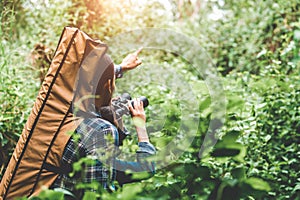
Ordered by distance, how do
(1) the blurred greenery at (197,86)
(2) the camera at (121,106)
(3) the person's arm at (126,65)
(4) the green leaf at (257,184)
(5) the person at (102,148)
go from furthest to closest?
(3) the person's arm at (126,65) → (2) the camera at (121,106) → (5) the person at (102,148) → (1) the blurred greenery at (197,86) → (4) the green leaf at (257,184)

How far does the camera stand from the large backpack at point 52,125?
6.64ft

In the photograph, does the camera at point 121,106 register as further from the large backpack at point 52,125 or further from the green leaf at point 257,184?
the green leaf at point 257,184

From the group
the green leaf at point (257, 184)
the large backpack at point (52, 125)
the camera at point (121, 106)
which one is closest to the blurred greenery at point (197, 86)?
the green leaf at point (257, 184)

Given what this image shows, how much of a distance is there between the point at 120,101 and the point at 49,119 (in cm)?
44

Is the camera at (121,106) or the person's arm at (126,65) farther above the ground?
the person's arm at (126,65)

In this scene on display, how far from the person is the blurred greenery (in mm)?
89

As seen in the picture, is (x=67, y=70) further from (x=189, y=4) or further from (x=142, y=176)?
(x=189, y=4)

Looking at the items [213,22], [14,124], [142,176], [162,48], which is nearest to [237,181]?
[142,176]

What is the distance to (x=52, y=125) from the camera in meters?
2.04

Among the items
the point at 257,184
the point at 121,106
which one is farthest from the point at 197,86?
the point at 257,184

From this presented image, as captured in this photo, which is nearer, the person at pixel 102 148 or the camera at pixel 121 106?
the person at pixel 102 148

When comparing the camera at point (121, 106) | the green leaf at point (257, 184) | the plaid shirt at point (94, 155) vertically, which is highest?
the camera at point (121, 106)

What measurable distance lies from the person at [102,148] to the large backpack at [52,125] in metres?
0.04

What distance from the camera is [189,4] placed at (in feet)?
30.9
